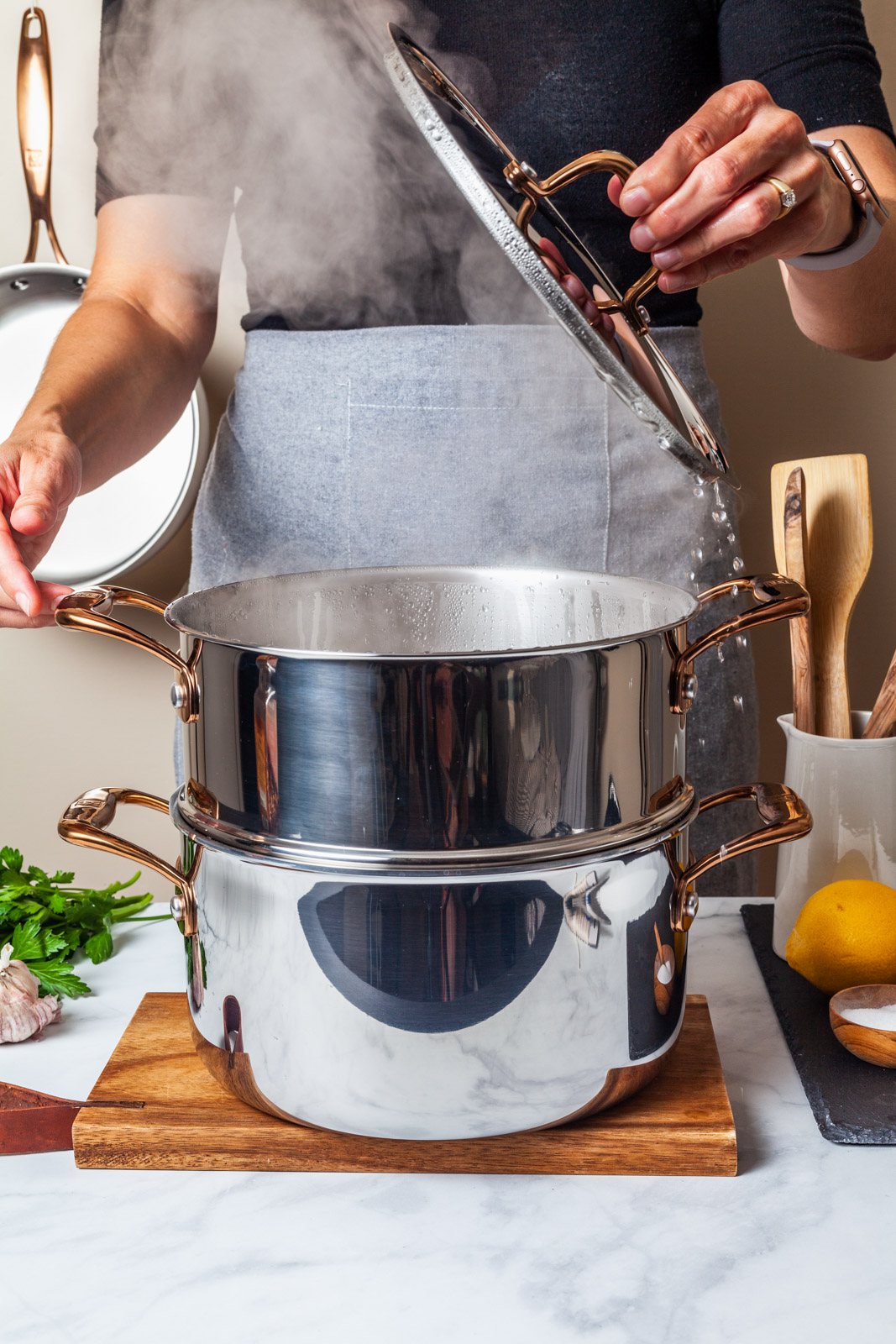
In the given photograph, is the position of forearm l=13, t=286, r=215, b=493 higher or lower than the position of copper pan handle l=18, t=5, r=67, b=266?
lower

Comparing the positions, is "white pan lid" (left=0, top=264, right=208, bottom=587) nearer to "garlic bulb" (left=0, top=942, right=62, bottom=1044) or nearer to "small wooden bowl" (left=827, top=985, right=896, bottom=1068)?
"garlic bulb" (left=0, top=942, right=62, bottom=1044)

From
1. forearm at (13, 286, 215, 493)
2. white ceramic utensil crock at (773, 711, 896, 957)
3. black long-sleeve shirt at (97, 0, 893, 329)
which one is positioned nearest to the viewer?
white ceramic utensil crock at (773, 711, 896, 957)

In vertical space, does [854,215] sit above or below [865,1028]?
above

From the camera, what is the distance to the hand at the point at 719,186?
646 millimetres

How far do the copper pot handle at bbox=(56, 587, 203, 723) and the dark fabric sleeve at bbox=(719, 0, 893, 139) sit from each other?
81 cm

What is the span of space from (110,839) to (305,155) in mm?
947

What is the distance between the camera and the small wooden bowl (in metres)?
0.64

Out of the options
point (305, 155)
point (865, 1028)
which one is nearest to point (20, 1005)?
point (865, 1028)

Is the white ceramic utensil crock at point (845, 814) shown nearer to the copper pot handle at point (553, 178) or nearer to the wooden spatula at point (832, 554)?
the wooden spatula at point (832, 554)

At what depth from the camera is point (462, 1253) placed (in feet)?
1.67

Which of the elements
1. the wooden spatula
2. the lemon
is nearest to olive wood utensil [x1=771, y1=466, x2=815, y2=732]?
the wooden spatula

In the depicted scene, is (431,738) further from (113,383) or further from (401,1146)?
(113,383)

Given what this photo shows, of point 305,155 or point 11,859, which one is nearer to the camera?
point 11,859

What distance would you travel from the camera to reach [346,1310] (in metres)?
0.47
